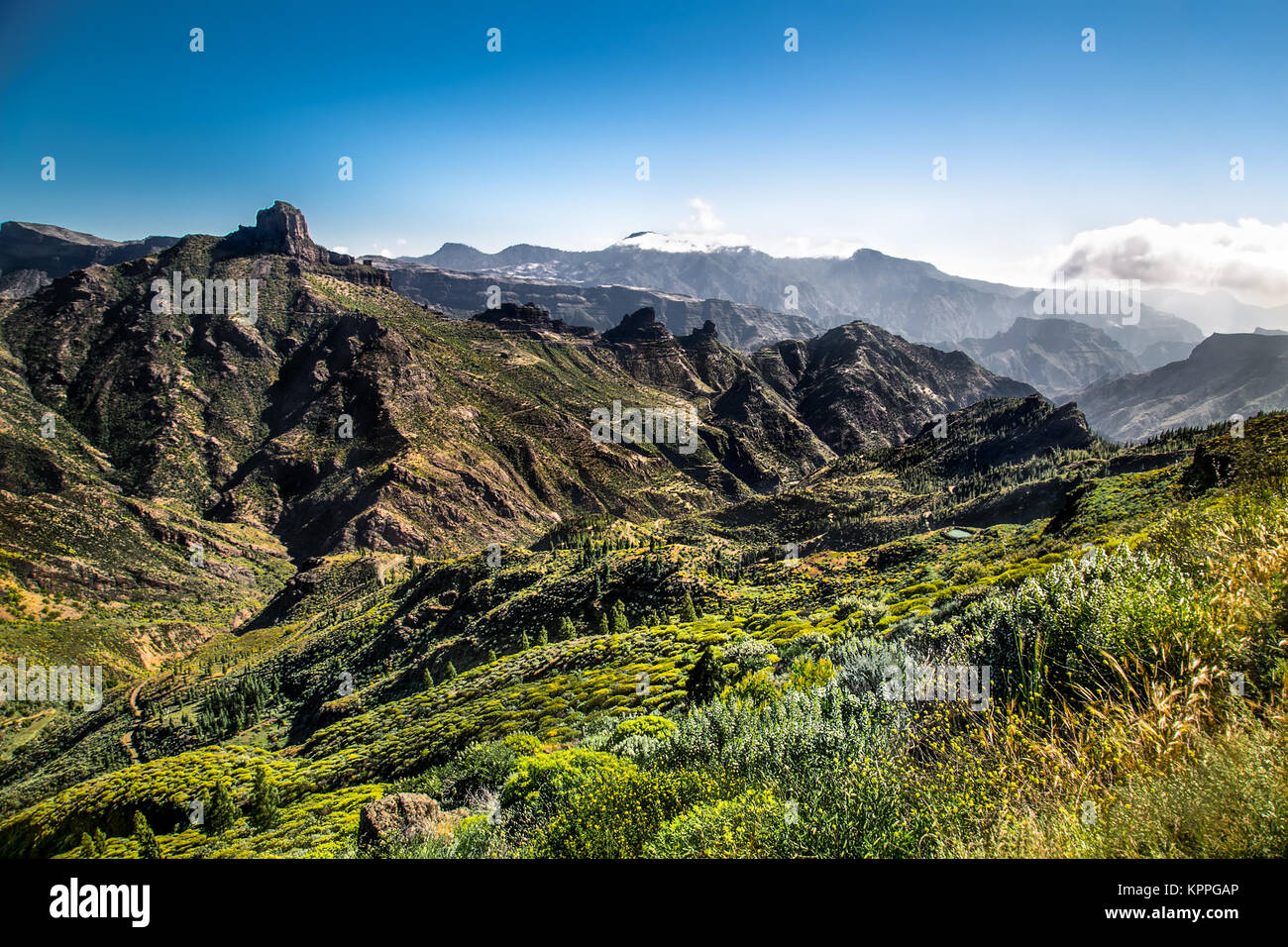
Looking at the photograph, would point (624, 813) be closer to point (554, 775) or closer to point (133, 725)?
point (554, 775)

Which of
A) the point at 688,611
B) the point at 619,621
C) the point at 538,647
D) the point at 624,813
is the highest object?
the point at 624,813

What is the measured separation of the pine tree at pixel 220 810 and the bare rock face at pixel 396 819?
→ 4008 centimetres

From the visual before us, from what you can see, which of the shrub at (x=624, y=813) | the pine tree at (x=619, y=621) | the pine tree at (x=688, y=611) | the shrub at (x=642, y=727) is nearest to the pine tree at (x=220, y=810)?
the pine tree at (x=619, y=621)

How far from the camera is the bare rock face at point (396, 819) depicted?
11234 mm

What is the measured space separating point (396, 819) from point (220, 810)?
43.1 m

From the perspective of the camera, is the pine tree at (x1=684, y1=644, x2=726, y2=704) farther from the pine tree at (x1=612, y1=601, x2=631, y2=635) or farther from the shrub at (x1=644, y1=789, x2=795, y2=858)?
the pine tree at (x1=612, y1=601, x2=631, y2=635)

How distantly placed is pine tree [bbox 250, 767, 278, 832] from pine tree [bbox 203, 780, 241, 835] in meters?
1.24

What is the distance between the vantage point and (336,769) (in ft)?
141

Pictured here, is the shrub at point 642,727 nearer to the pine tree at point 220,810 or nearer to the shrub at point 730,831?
the shrub at point 730,831

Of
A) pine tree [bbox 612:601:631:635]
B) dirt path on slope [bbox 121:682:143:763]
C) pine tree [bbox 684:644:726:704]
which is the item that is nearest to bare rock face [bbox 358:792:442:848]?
pine tree [bbox 684:644:726:704]

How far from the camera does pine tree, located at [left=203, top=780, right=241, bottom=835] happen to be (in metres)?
40.5

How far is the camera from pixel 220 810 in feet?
136

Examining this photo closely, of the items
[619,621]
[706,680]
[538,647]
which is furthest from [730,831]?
[538,647]
